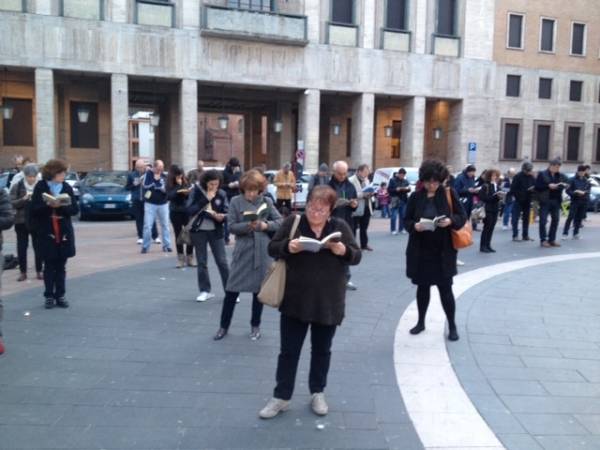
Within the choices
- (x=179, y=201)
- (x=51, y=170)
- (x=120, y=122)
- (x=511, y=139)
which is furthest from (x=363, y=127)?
(x=51, y=170)

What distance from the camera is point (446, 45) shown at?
31641 mm

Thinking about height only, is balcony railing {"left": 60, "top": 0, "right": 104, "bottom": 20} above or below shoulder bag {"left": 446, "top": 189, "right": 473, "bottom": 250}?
above

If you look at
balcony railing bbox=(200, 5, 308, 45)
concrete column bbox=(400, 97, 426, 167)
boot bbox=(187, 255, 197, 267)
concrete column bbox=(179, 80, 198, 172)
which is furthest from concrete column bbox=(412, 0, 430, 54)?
boot bbox=(187, 255, 197, 267)

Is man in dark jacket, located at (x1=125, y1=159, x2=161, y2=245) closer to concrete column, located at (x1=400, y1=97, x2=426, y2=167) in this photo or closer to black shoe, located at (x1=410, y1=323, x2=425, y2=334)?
black shoe, located at (x1=410, y1=323, x2=425, y2=334)

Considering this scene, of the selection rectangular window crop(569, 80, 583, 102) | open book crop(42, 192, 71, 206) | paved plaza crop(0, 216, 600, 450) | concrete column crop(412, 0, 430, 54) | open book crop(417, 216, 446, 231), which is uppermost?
concrete column crop(412, 0, 430, 54)

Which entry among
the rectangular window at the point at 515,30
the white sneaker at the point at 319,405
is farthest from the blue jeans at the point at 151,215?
the rectangular window at the point at 515,30

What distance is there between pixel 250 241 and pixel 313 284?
1.85m

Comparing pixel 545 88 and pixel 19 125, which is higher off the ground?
pixel 545 88

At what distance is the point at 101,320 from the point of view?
6281 millimetres

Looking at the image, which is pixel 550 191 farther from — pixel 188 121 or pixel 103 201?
pixel 188 121

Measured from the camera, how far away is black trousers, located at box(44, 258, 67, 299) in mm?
6699

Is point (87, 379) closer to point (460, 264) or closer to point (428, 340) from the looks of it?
point (428, 340)

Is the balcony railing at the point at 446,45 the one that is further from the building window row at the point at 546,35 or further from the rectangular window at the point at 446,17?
the building window row at the point at 546,35

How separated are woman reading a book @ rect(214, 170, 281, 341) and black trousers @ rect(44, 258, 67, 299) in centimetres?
230
